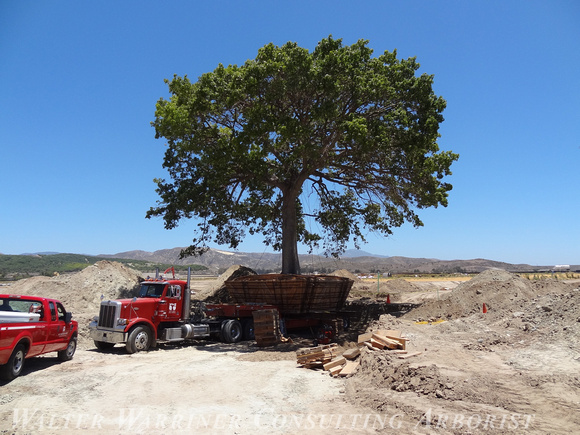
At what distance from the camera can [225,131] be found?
2141 centimetres

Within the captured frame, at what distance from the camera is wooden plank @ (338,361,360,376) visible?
10.2 m

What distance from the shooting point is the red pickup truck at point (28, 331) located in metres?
9.45

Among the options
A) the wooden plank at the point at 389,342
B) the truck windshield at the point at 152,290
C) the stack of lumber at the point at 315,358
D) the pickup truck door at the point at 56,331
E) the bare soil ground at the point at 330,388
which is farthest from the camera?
the truck windshield at the point at 152,290

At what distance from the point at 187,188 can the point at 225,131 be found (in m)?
3.50

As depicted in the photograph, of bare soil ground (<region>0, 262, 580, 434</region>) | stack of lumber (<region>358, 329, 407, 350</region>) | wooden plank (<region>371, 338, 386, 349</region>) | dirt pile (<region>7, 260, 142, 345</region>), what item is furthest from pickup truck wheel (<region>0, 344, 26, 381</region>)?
dirt pile (<region>7, 260, 142, 345</region>)

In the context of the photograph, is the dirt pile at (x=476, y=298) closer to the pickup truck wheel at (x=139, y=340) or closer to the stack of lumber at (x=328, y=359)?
the stack of lumber at (x=328, y=359)

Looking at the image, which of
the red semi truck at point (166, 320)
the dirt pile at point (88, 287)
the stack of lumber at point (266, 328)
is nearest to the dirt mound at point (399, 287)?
the dirt pile at point (88, 287)

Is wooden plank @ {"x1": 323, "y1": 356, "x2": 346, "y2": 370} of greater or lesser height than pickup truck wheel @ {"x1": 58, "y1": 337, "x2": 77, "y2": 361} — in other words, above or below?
above

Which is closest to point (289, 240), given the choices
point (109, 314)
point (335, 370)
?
point (109, 314)

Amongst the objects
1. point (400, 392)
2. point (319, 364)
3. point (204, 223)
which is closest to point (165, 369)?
point (319, 364)

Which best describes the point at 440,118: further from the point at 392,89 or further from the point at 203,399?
the point at 203,399

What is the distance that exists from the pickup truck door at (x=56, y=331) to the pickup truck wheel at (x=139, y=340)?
203 cm

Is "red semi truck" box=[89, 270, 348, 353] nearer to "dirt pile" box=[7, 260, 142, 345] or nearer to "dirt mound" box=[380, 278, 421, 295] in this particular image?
"dirt pile" box=[7, 260, 142, 345]

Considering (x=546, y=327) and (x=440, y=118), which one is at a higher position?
(x=440, y=118)
